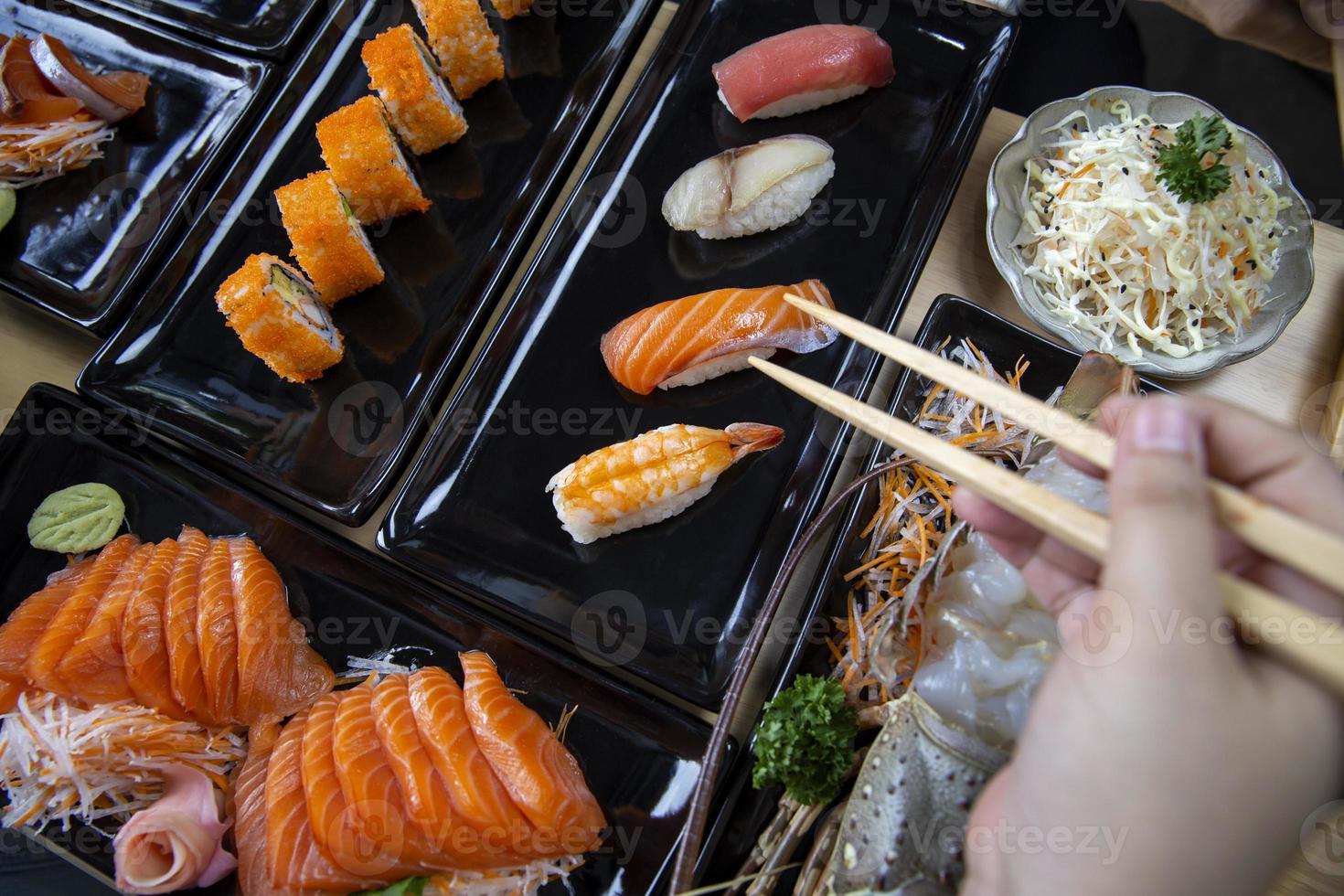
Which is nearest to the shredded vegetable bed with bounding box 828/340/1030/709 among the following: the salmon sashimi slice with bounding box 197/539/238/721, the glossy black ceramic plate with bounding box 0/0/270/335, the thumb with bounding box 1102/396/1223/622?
the thumb with bounding box 1102/396/1223/622

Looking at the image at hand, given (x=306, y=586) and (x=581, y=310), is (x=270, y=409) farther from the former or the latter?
(x=581, y=310)

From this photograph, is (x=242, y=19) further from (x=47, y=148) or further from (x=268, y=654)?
(x=268, y=654)

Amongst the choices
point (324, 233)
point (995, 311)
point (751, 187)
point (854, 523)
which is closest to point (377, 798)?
point (854, 523)

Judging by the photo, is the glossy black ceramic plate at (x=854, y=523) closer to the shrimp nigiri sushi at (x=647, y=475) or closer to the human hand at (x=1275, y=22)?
the shrimp nigiri sushi at (x=647, y=475)

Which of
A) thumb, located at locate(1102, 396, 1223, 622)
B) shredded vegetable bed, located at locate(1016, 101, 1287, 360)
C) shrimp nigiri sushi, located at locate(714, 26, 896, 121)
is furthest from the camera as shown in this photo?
shrimp nigiri sushi, located at locate(714, 26, 896, 121)

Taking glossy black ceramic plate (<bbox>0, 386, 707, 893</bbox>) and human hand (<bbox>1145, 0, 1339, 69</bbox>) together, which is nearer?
glossy black ceramic plate (<bbox>0, 386, 707, 893</bbox>)

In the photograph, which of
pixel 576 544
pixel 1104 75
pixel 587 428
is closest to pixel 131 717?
pixel 576 544

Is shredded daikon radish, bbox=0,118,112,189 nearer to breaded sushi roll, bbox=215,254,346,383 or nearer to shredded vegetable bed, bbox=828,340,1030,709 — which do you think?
breaded sushi roll, bbox=215,254,346,383
